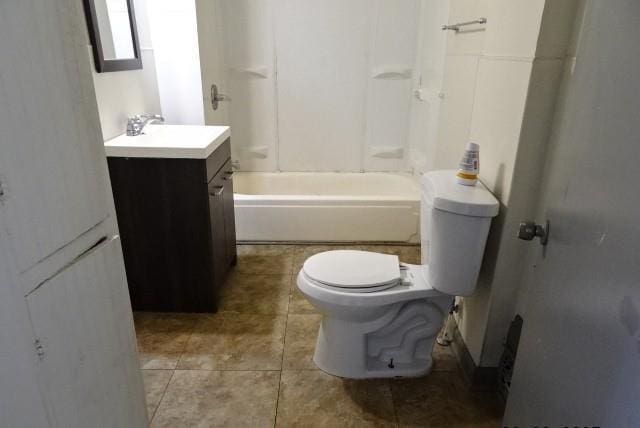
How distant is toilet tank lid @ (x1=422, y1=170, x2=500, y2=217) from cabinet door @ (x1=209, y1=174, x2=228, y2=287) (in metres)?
1.02

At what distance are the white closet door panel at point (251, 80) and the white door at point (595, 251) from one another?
2706 mm

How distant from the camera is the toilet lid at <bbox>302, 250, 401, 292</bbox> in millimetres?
1627

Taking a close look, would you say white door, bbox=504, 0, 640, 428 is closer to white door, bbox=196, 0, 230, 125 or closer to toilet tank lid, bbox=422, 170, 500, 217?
toilet tank lid, bbox=422, 170, 500, 217

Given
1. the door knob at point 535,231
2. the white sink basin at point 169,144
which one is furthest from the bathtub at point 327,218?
the door knob at point 535,231

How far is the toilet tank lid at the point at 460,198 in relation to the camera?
4.65ft

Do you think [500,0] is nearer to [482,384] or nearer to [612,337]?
[612,337]

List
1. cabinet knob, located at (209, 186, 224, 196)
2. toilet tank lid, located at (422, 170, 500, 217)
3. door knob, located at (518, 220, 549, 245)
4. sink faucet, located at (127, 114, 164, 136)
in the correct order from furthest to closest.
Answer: sink faucet, located at (127, 114, 164, 136) < cabinet knob, located at (209, 186, 224, 196) < toilet tank lid, located at (422, 170, 500, 217) < door knob, located at (518, 220, 549, 245)

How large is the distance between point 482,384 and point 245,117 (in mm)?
2562

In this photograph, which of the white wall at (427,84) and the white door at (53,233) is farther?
the white wall at (427,84)

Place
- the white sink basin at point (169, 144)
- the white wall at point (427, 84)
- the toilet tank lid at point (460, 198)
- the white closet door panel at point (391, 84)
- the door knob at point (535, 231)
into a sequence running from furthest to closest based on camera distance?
1. the white closet door panel at point (391, 84)
2. the white wall at point (427, 84)
3. the white sink basin at point (169, 144)
4. the toilet tank lid at point (460, 198)
5. the door knob at point (535, 231)

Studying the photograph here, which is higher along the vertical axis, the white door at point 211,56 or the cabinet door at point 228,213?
the white door at point 211,56

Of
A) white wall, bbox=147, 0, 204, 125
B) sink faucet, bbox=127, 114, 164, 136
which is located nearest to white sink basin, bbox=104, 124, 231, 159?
sink faucet, bbox=127, 114, 164, 136

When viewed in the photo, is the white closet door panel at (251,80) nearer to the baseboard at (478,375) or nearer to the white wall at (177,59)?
the white wall at (177,59)

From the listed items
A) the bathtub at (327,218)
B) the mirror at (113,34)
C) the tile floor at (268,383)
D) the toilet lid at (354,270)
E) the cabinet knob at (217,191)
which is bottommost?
the tile floor at (268,383)
